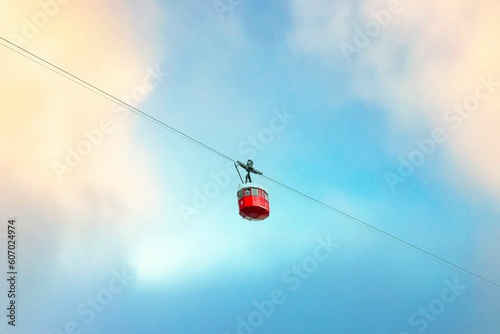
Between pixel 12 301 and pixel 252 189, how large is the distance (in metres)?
12.2

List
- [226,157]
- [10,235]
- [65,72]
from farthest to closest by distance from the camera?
[226,157] → [10,235] → [65,72]

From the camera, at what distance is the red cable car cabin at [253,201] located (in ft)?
78.2

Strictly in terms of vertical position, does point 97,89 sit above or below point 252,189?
above

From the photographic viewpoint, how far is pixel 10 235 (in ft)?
77.6

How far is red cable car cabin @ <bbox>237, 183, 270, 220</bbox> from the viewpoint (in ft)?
78.2

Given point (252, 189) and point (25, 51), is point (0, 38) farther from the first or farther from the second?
point (252, 189)

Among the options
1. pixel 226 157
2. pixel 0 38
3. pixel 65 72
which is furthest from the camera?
pixel 226 157

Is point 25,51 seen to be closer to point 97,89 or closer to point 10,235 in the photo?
point 97,89

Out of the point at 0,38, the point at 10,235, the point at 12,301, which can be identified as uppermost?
the point at 0,38

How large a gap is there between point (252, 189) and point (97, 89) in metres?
8.17

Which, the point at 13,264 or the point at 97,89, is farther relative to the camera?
the point at 13,264

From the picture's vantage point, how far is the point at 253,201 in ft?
78.2

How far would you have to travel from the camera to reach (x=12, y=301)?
24.2 metres

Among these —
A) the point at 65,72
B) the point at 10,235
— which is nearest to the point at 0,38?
the point at 65,72
